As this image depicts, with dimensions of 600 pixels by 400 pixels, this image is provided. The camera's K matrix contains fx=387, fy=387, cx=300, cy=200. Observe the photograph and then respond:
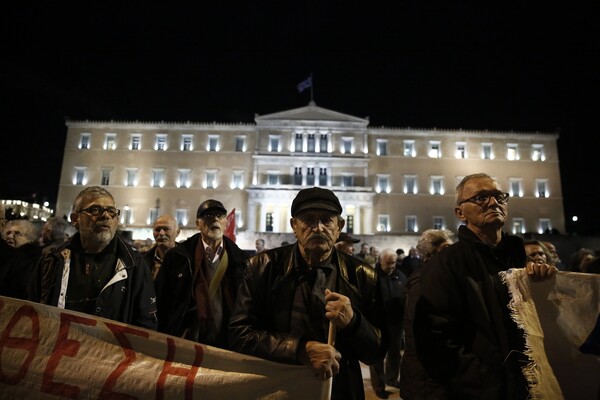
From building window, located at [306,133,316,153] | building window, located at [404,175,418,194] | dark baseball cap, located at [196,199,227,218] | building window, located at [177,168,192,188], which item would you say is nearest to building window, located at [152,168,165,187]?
building window, located at [177,168,192,188]

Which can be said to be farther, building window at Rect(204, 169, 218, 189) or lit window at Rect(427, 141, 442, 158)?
lit window at Rect(427, 141, 442, 158)

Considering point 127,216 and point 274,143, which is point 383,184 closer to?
point 274,143

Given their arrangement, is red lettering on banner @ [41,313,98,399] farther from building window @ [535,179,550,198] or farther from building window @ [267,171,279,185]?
building window @ [535,179,550,198]

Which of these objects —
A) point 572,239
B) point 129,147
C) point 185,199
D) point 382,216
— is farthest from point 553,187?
point 129,147

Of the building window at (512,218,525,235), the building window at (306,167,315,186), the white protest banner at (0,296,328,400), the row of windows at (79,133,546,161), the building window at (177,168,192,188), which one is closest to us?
the white protest banner at (0,296,328,400)

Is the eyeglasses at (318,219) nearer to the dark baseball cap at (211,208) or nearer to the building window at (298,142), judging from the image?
the dark baseball cap at (211,208)

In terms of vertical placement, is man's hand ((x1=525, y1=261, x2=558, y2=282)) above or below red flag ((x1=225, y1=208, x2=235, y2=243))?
below

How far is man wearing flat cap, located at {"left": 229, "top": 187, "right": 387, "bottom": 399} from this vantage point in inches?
82.3

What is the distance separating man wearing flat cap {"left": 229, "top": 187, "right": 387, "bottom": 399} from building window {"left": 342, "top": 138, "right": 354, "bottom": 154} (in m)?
37.7

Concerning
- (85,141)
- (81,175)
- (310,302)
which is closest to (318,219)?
(310,302)

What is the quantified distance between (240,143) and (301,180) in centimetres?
765

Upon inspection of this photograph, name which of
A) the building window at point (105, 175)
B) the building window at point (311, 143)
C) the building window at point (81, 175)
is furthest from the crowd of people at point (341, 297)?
the building window at point (81, 175)

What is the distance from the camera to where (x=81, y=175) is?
131 feet

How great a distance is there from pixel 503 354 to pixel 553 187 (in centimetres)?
4464
